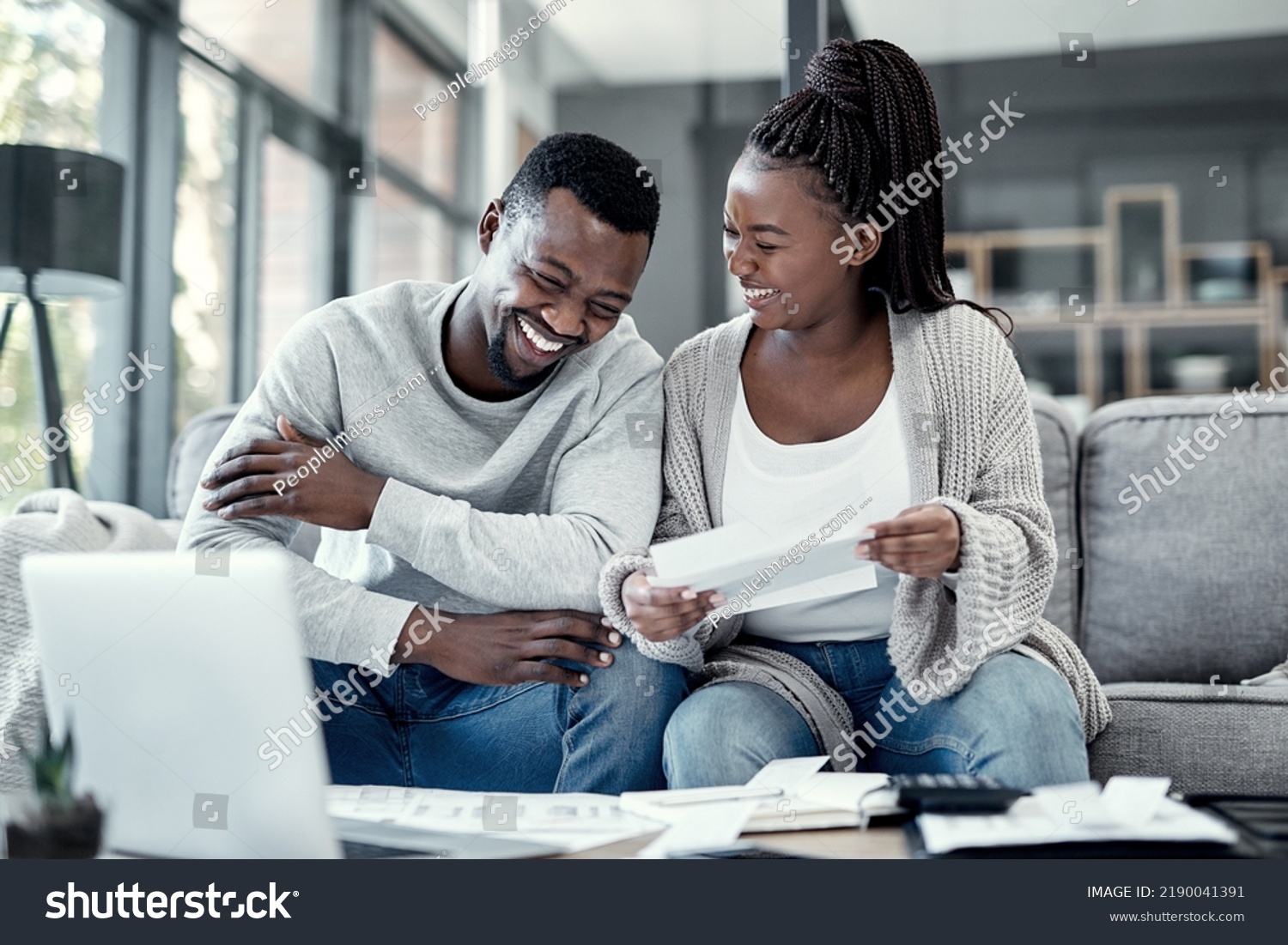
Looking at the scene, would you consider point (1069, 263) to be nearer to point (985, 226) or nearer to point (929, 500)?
point (985, 226)

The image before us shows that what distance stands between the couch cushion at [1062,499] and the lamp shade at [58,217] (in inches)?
64.4

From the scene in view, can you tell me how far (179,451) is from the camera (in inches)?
71.4

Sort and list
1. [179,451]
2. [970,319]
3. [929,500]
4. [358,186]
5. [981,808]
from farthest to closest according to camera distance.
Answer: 1. [358,186]
2. [179,451]
3. [970,319]
4. [929,500]
5. [981,808]

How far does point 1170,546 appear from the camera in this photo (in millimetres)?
1624

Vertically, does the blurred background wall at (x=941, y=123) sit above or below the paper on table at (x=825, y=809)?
above

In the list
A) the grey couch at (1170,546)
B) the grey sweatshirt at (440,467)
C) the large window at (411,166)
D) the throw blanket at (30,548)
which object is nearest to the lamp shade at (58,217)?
the throw blanket at (30,548)

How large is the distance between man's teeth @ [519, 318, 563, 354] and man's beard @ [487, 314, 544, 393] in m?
0.02

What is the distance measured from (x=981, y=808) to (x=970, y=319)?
27.4 inches

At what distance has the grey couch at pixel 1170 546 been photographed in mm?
1584

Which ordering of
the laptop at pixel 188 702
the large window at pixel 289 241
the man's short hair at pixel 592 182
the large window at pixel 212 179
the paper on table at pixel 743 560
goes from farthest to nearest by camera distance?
1. the large window at pixel 289 241
2. the large window at pixel 212 179
3. the man's short hair at pixel 592 182
4. the paper on table at pixel 743 560
5. the laptop at pixel 188 702

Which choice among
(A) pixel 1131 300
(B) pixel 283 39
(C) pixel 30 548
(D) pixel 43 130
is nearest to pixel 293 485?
(C) pixel 30 548

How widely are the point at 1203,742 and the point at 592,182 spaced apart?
3.00ft

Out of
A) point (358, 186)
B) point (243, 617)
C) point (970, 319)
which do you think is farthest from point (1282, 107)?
point (243, 617)

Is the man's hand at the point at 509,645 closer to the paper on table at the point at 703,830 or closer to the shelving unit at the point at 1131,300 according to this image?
the paper on table at the point at 703,830
